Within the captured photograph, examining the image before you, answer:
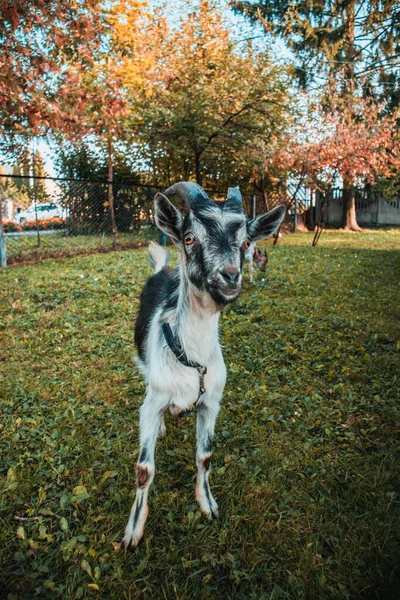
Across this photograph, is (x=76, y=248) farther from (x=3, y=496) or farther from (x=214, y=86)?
(x=3, y=496)

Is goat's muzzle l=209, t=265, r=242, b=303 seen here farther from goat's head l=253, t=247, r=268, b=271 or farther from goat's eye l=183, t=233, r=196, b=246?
goat's head l=253, t=247, r=268, b=271

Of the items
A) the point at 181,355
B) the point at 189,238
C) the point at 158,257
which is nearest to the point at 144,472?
the point at 181,355

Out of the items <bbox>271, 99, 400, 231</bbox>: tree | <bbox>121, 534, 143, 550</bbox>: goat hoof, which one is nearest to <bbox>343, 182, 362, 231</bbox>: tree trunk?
<bbox>271, 99, 400, 231</bbox>: tree

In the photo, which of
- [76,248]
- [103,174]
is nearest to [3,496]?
[76,248]

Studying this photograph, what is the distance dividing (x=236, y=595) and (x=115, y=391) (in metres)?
2.03

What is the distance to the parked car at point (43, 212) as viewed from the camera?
9.84m

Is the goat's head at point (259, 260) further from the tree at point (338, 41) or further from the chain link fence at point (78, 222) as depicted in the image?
the tree at point (338, 41)

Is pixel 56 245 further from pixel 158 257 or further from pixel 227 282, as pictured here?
pixel 227 282

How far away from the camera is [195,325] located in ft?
7.30

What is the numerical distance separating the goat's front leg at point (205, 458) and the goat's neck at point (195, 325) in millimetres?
334

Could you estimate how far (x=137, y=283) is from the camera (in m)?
7.09

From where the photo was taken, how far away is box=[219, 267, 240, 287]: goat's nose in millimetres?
1861

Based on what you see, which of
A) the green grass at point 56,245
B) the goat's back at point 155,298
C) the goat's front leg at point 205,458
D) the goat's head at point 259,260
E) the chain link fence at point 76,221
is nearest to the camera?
the goat's front leg at point 205,458

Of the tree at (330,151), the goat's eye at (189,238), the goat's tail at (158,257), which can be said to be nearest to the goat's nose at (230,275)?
the goat's eye at (189,238)
